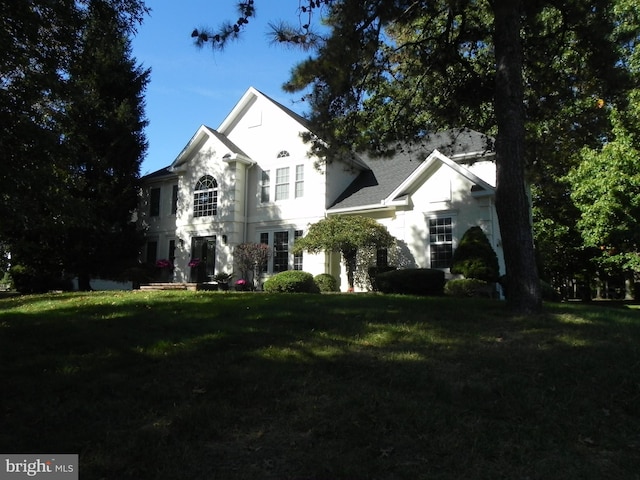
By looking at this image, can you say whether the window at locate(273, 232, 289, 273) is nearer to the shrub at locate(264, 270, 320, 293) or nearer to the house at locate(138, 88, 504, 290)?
the house at locate(138, 88, 504, 290)

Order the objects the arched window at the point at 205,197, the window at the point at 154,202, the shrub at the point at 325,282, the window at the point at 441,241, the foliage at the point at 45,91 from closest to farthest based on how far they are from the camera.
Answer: the foliage at the point at 45,91, the window at the point at 441,241, the shrub at the point at 325,282, the arched window at the point at 205,197, the window at the point at 154,202

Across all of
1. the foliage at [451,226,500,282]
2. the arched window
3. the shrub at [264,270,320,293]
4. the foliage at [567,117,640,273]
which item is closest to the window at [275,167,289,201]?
the arched window

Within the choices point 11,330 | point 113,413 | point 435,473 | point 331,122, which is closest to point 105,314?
point 11,330

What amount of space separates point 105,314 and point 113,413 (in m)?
5.08

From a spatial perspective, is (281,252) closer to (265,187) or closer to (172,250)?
(265,187)

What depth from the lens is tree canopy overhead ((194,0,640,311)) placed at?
333 inches

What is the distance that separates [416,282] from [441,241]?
10.1 ft

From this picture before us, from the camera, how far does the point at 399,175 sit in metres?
20.0

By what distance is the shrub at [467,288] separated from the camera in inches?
563

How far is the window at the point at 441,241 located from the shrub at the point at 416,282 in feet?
6.93

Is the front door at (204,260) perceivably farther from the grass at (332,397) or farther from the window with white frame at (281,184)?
the grass at (332,397)

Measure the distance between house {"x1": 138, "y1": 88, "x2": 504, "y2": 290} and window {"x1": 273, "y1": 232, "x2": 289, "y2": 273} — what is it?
1.6 inches

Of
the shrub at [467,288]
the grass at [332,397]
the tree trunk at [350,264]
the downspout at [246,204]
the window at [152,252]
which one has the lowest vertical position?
the grass at [332,397]

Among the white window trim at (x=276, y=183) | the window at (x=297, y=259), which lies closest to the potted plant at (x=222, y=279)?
the window at (x=297, y=259)
